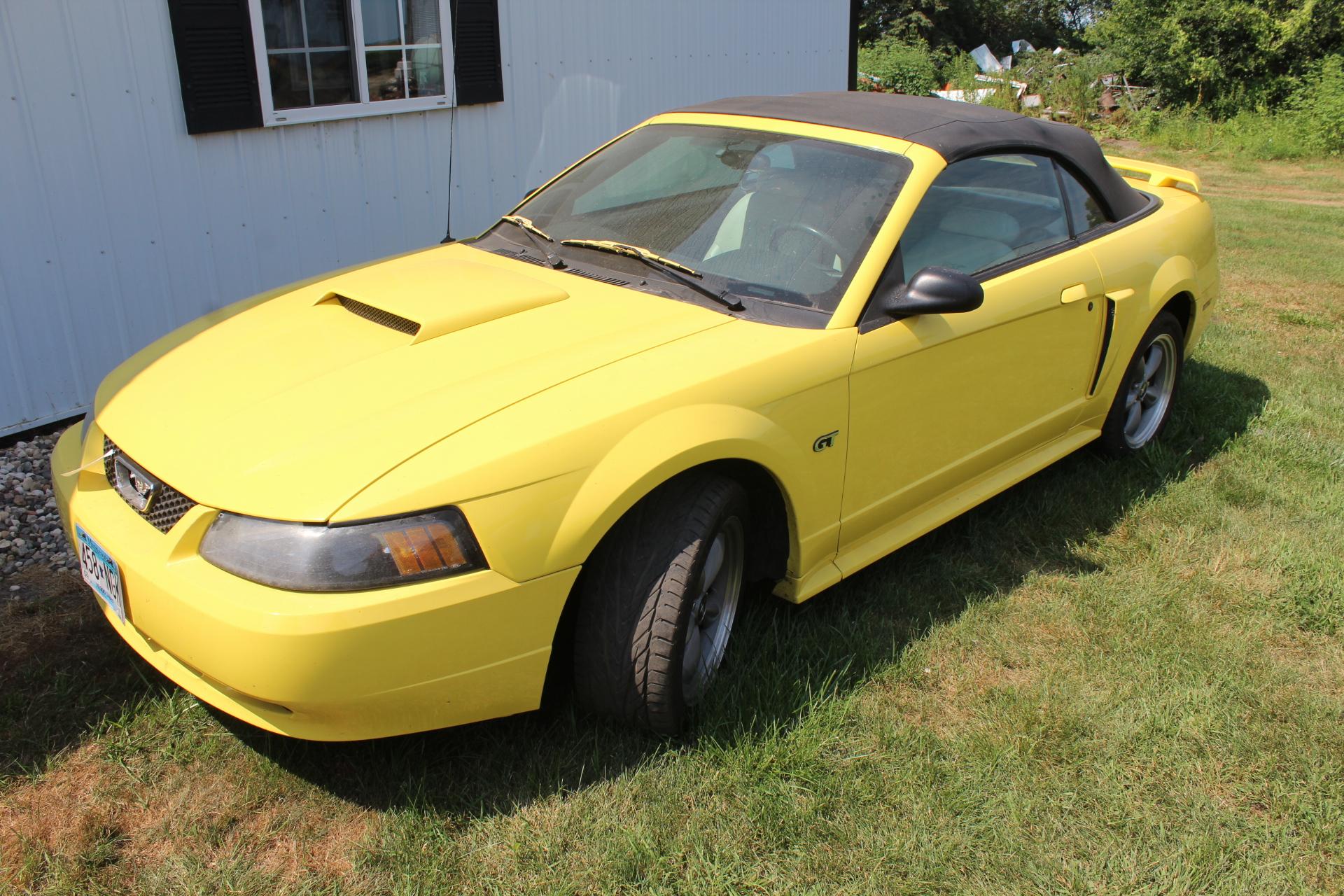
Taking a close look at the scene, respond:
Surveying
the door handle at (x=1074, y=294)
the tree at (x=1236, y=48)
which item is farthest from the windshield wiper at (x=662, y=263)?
the tree at (x=1236, y=48)

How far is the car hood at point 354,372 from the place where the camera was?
2346 millimetres

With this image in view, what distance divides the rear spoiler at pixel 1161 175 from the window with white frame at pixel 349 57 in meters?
3.66

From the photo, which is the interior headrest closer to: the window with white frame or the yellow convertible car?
the yellow convertible car

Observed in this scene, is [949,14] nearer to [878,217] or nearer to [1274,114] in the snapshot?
[1274,114]

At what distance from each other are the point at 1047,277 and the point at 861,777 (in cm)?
185

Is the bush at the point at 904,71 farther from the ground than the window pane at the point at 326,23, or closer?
closer

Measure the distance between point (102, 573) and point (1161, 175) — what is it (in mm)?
4654

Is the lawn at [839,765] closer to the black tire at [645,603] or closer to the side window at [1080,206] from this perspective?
the black tire at [645,603]

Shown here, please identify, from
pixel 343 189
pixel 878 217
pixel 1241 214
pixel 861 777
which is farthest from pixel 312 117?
pixel 1241 214

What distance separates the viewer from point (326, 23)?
5.64m

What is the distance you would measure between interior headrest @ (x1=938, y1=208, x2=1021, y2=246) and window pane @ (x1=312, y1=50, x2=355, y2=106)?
3.67 m

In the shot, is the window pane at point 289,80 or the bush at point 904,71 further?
the bush at point 904,71

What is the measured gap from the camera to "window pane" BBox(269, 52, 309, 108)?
5.39 m

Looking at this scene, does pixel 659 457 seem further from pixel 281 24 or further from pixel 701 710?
pixel 281 24
